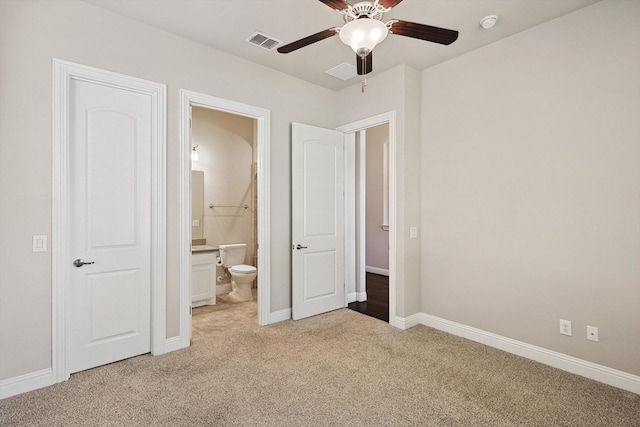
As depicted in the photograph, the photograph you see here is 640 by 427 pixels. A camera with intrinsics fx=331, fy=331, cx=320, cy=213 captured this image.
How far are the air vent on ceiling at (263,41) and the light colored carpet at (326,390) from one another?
2.87m

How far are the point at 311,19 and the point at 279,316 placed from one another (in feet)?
9.91

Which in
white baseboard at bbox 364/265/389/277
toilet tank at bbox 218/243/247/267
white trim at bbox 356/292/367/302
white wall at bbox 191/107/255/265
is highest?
white wall at bbox 191/107/255/265

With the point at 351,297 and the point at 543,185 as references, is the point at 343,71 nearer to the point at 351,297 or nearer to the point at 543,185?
the point at 543,185

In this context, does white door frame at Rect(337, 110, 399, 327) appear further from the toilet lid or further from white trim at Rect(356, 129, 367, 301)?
the toilet lid

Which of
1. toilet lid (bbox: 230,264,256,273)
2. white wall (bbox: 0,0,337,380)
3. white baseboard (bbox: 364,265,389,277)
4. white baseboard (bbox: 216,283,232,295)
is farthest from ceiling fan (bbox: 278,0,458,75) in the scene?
white baseboard (bbox: 364,265,389,277)

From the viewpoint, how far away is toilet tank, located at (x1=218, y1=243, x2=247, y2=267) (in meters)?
5.02

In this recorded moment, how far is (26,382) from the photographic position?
Answer: 7.65 feet

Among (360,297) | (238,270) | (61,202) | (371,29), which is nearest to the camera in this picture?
(371,29)

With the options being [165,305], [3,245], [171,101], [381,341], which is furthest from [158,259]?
[381,341]

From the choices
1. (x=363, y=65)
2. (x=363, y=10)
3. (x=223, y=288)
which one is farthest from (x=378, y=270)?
(x=363, y=10)

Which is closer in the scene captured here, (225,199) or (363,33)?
(363,33)

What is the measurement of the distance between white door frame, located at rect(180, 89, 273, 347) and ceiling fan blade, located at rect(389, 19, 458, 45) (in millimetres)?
1952

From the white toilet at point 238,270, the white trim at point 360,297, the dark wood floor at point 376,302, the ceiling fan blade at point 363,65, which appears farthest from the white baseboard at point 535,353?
the ceiling fan blade at point 363,65

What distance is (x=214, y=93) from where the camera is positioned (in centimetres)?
331
